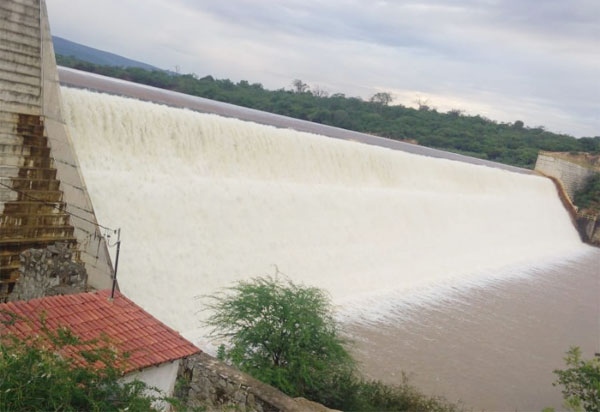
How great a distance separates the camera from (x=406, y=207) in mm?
18141

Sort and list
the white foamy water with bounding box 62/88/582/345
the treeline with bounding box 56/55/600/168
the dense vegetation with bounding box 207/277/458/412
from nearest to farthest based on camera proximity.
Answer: the dense vegetation with bounding box 207/277/458/412 → the white foamy water with bounding box 62/88/582/345 → the treeline with bounding box 56/55/600/168

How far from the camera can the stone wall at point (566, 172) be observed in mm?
33469

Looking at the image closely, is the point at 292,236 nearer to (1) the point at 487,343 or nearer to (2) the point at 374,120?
(1) the point at 487,343

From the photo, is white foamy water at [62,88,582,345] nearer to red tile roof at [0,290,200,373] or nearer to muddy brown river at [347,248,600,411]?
muddy brown river at [347,248,600,411]

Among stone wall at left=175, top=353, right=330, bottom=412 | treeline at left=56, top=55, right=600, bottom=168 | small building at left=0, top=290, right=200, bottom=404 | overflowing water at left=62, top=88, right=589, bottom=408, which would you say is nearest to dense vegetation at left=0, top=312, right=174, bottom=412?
small building at left=0, top=290, right=200, bottom=404

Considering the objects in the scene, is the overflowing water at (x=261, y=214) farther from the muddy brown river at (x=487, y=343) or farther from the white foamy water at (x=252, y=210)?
the muddy brown river at (x=487, y=343)

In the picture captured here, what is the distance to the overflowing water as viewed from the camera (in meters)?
10.1

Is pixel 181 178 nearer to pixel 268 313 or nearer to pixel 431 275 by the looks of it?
pixel 268 313

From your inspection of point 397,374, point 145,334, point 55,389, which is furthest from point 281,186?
point 55,389

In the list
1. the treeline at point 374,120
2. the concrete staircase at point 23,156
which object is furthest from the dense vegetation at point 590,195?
the concrete staircase at point 23,156

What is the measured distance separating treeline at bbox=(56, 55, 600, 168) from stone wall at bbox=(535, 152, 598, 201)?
11134mm

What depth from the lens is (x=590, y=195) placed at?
3306cm

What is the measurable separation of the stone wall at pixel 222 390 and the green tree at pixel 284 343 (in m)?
2.14

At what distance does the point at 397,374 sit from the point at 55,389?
7.16 metres
